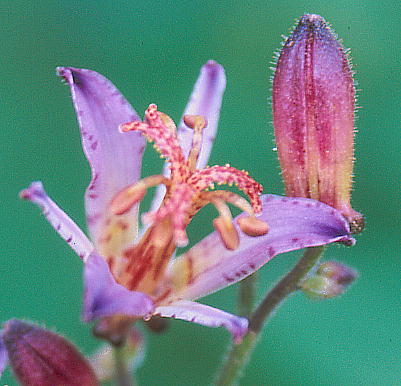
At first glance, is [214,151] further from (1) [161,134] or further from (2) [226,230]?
(2) [226,230]

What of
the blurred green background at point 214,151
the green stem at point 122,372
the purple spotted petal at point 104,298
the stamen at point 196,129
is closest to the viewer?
the purple spotted petal at point 104,298

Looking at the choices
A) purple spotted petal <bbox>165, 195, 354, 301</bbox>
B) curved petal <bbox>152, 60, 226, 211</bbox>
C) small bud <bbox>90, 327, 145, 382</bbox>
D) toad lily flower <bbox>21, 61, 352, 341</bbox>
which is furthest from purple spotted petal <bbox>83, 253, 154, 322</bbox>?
small bud <bbox>90, 327, 145, 382</bbox>

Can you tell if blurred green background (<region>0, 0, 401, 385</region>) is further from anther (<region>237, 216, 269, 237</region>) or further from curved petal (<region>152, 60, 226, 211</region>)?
anther (<region>237, 216, 269, 237</region>)

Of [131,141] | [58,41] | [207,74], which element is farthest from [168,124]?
[58,41]

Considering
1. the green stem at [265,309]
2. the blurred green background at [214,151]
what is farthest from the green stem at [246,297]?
the blurred green background at [214,151]

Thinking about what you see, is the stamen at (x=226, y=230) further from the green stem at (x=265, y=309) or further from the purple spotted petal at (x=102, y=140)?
the purple spotted petal at (x=102, y=140)

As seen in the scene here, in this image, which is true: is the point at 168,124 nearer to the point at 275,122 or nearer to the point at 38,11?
the point at 275,122
